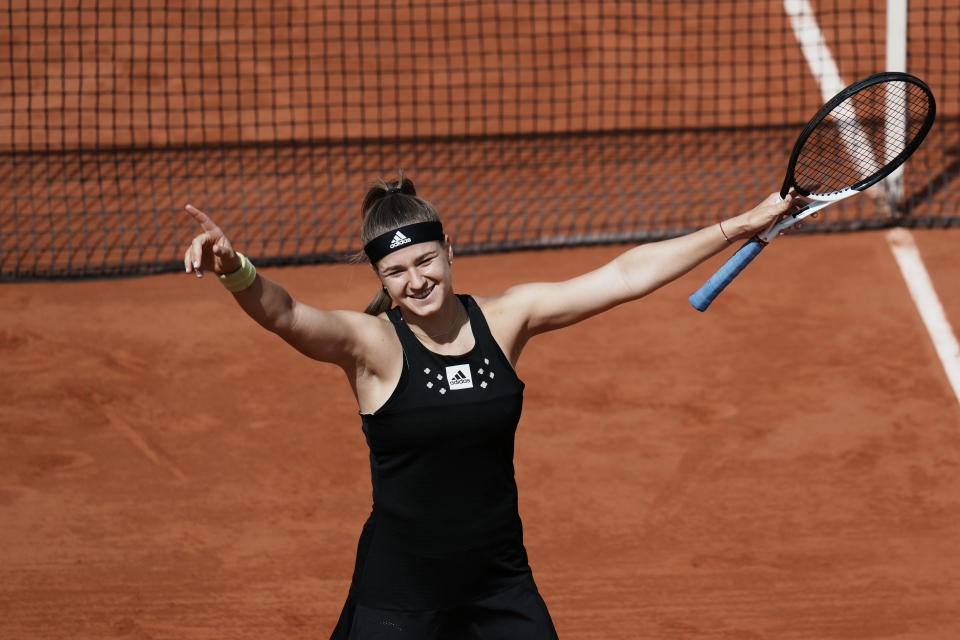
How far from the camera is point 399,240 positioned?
3818 millimetres

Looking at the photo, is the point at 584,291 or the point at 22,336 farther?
the point at 22,336

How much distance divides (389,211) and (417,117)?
7102mm

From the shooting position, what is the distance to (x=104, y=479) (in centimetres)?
691

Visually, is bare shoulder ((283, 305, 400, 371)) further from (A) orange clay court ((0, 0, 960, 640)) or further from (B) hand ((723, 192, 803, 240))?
(A) orange clay court ((0, 0, 960, 640))

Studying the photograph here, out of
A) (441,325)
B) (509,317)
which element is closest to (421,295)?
(441,325)

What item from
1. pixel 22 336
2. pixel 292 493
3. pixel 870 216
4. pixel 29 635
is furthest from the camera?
pixel 870 216

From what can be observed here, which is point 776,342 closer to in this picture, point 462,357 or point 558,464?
point 558,464

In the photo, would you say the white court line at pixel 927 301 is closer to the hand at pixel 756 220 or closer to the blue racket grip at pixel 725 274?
the blue racket grip at pixel 725 274

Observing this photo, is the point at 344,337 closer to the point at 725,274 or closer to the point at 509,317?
the point at 509,317

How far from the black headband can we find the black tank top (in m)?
0.24

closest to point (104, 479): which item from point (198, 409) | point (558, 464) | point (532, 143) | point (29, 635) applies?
point (198, 409)

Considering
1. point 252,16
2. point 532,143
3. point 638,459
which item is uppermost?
point 252,16

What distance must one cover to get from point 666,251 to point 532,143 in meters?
Answer: 6.63

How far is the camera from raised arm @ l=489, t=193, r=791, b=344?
4.00 meters
